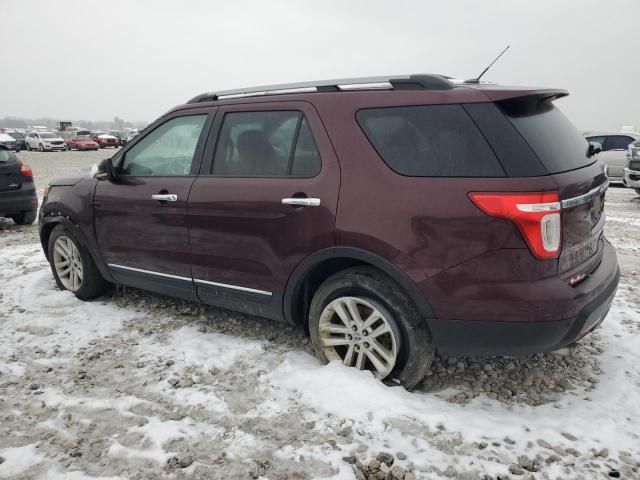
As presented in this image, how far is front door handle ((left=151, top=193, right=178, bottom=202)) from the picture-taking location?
11.7 ft

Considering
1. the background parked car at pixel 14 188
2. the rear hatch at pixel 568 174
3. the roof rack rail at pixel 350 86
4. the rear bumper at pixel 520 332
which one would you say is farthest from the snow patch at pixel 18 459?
the background parked car at pixel 14 188

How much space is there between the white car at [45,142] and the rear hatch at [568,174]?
1597 inches

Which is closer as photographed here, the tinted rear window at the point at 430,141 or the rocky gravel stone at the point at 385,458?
the rocky gravel stone at the point at 385,458

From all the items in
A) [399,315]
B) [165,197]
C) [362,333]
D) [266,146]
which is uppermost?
[266,146]

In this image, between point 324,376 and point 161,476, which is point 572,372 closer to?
point 324,376

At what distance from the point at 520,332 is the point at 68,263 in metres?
4.09

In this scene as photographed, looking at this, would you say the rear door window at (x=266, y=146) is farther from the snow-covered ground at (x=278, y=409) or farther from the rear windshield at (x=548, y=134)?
the snow-covered ground at (x=278, y=409)

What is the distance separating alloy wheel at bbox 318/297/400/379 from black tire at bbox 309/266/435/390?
0.03 meters

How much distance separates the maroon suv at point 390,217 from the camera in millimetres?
2396

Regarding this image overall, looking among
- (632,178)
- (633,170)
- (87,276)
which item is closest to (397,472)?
(87,276)

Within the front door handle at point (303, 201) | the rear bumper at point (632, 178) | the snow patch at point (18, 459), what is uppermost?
the front door handle at point (303, 201)

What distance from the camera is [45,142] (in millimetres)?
36344

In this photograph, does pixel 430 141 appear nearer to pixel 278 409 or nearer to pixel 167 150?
pixel 278 409

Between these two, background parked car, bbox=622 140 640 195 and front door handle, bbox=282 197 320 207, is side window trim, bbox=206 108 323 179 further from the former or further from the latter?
background parked car, bbox=622 140 640 195
